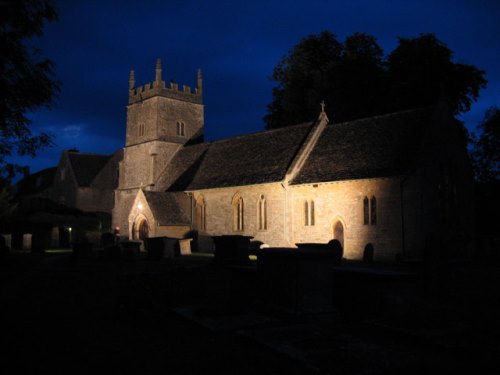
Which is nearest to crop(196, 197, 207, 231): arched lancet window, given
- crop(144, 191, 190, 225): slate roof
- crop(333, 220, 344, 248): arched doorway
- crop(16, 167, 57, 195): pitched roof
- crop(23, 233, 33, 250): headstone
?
crop(144, 191, 190, 225): slate roof

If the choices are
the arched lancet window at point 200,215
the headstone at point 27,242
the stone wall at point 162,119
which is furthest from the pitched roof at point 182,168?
the headstone at point 27,242

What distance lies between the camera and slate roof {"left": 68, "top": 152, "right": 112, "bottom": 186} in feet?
192

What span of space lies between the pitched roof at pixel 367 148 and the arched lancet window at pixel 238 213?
15.4 feet

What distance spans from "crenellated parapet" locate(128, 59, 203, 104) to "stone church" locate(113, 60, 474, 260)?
273 inches

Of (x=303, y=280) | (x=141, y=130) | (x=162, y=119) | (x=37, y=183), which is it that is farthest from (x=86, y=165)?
(x=303, y=280)

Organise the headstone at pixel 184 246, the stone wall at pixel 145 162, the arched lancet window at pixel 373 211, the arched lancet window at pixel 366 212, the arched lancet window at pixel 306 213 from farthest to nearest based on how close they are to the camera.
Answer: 1. the stone wall at pixel 145 162
2. the headstone at pixel 184 246
3. the arched lancet window at pixel 306 213
4. the arched lancet window at pixel 366 212
5. the arched lancet window at pixel 373 211

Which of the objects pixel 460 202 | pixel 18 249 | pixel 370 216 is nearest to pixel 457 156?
pixel 460 202

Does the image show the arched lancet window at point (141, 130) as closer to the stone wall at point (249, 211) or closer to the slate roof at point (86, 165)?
the stone wall at point (249, 211)

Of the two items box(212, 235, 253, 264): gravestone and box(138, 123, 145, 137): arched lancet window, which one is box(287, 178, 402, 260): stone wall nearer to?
box(212, 235, 253, 264): gravestone

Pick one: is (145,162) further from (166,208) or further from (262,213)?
(262,213)

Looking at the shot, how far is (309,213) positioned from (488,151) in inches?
→ 716

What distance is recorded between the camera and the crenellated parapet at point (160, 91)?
44250mm

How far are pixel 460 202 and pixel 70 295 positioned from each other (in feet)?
74.9

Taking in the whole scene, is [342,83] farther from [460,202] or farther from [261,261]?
[261,261]
